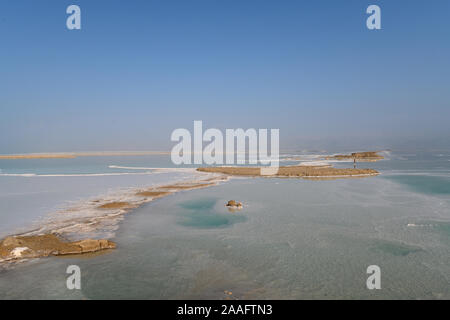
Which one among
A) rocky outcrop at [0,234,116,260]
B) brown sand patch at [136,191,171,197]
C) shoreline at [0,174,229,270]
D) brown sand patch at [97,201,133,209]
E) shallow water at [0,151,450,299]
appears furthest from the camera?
brown sand patch at [136,191,171,197]

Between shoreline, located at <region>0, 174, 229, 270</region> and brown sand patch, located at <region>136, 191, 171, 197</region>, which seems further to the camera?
brown sand patch, located at <region>136, 191, 171, 197</region>

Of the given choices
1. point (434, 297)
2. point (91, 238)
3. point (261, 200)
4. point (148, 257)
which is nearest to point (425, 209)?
point (261, 200)

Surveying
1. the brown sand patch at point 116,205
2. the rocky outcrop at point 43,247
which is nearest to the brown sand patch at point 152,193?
the brown sand patch at point 116,205

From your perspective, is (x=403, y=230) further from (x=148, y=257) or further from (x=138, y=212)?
(x=138, y=212)

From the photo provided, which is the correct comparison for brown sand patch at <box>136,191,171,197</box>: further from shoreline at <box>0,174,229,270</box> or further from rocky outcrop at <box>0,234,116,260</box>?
rocky outcrop at <box>0,234,116,260</box>

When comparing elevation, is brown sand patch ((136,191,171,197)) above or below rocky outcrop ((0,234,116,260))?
below

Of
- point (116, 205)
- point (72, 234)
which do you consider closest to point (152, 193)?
point (116, 205)

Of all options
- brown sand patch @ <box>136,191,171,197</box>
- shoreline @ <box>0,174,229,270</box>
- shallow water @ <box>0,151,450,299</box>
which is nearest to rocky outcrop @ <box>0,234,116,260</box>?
shoreline @ <box>0,174,229,270</box>
